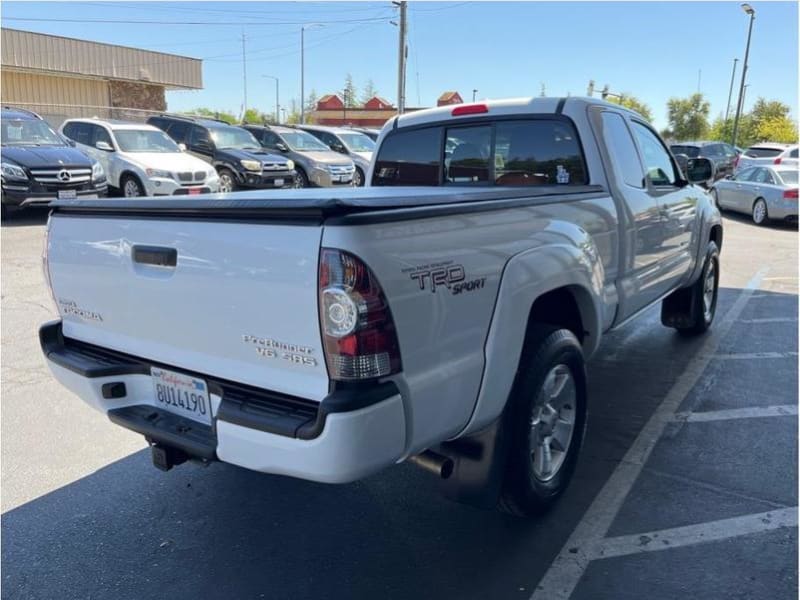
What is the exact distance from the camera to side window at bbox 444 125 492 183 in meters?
4.43

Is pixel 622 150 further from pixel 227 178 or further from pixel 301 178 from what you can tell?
pixel 301 178

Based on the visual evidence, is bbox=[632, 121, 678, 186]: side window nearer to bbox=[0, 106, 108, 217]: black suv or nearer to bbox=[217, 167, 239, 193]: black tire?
bbox=[0, 106, 108, 217]: black suv

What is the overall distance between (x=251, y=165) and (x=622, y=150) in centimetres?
1228

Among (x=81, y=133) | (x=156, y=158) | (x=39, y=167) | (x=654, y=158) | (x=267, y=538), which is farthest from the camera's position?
(x=81, y=133)

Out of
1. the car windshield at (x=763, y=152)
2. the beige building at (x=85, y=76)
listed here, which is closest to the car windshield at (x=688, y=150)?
the car windshield at (x=763, y=152)

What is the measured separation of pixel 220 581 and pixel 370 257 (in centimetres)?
159

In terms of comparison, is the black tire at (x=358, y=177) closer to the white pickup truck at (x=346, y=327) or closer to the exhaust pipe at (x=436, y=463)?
the white pickup truck at (x=346, y=327)

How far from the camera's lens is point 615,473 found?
3.65m

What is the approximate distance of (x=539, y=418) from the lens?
3051 mm

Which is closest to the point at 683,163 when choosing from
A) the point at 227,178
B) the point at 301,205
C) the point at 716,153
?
the point at 301,205

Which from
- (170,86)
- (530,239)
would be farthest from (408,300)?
(170,86)

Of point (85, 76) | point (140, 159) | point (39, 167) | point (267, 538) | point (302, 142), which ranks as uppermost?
point (85, 76)

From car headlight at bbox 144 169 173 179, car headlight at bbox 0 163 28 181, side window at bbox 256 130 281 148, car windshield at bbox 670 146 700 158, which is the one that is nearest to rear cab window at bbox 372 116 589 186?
car headlight at bbox 0 163 28 181

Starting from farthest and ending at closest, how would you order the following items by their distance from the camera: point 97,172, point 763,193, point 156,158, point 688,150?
point 688,150 → point 763,193 → point 156,158 → point 97,172
